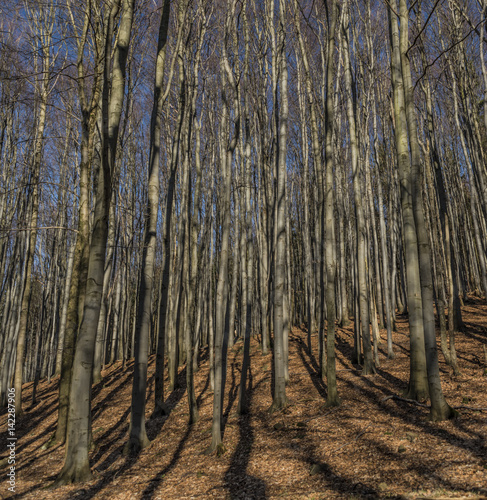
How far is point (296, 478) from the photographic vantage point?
416 cm

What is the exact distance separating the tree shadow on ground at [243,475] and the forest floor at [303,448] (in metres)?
0.02

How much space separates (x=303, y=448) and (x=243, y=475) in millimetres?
950

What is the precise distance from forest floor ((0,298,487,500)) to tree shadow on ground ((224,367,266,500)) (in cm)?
2

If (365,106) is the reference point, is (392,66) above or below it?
below

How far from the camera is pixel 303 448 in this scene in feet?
16.5

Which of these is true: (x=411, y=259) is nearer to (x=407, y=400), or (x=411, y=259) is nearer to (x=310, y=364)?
(x=407, y=400)

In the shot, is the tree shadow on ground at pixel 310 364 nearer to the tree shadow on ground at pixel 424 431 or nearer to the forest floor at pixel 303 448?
the forest floor at pixel 303 448

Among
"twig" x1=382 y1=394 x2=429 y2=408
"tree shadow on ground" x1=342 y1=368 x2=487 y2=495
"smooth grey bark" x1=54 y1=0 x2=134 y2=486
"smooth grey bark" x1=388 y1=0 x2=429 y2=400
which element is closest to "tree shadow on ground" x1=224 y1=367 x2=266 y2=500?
"tree shadow on ground" x1=342 y1=368 x2=487 y2=495

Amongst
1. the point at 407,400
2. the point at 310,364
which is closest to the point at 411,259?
the point at 407,400

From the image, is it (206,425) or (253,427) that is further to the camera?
(206,425)

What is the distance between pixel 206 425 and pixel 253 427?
3.77ft

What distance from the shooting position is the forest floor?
368cm

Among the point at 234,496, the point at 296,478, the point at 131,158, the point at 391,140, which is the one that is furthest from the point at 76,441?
the point at 131,158

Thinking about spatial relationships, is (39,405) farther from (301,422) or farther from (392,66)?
(392,66)
